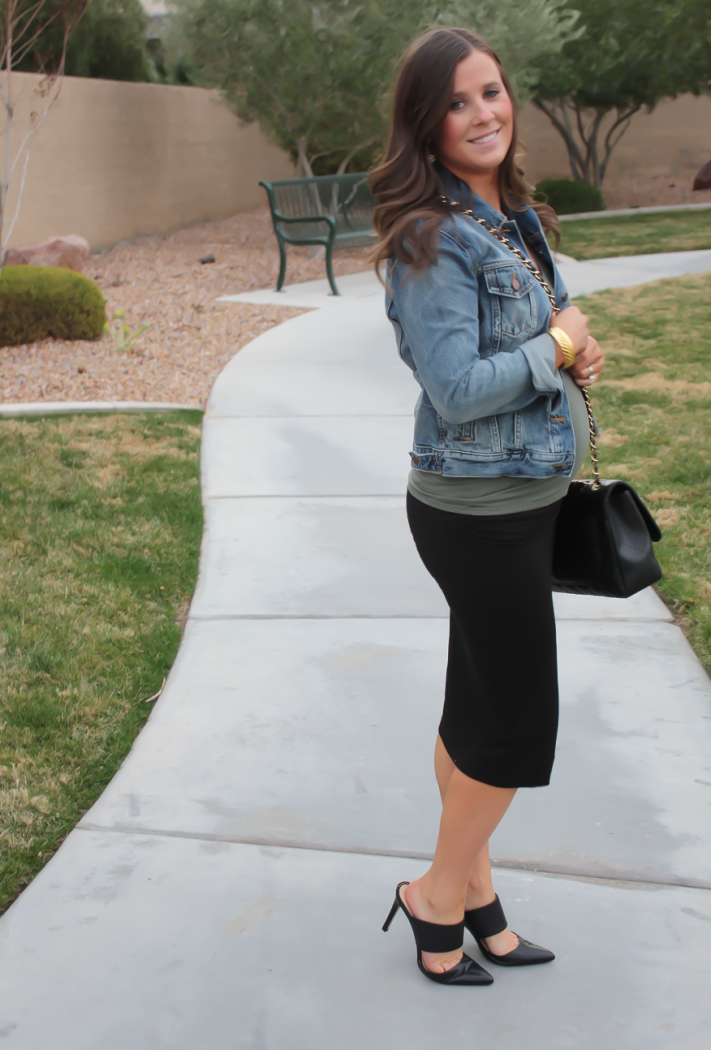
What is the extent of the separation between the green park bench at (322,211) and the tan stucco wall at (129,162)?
3071 mm

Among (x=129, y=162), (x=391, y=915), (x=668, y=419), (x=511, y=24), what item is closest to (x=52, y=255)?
(x=129, y=162)

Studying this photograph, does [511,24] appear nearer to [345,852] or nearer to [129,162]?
[129,162]

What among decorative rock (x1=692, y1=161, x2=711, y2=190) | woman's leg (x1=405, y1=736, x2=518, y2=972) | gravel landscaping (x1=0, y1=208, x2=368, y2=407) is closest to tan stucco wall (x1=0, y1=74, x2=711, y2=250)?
gravel landscaping (x1=0, y1=208, x2=368, y2=407)

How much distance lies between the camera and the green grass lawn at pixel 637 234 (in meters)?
13.9

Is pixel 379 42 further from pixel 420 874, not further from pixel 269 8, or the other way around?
pixel 420 874

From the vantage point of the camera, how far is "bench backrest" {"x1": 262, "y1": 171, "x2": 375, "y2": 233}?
11.7 metres

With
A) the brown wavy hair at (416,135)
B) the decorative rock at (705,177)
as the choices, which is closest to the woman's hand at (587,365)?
the brown wavy hair at (416,135)

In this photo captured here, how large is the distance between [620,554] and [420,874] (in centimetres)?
97

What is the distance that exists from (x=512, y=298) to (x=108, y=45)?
16575 millimetres

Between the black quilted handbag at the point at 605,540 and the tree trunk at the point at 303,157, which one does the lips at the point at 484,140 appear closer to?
the black quilted handbag at the point at 605,540

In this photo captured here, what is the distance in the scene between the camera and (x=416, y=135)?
1.79 metres

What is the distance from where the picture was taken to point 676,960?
6.82 ft

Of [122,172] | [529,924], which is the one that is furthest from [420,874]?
[122,172]

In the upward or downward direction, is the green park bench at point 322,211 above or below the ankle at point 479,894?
above
